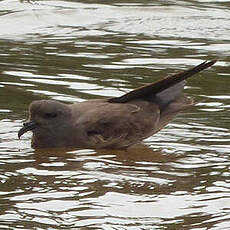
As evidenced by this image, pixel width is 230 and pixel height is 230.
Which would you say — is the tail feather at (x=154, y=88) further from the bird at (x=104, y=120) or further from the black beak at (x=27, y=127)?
the black beak at (x=27, y=127)

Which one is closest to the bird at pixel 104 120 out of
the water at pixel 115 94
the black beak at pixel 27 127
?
the black beak at pixel 27 127

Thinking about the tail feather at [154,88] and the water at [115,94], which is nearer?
the water at [115,94]

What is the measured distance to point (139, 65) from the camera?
1223 cm

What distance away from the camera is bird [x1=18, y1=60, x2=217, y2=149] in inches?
365

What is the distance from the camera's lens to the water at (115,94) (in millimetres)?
7438

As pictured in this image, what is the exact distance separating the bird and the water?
4.6 inches

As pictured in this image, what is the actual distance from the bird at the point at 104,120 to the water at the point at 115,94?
4.6 inches

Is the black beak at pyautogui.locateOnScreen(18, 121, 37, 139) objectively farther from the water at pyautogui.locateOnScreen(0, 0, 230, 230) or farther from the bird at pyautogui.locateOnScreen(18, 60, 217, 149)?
the water at pyautogui.locateOnScreen(0, 0, 230, 230)

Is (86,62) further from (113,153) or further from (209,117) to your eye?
(113,153)

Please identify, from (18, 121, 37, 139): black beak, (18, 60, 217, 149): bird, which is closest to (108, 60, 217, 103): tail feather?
(18, 60, 217, 149): bird

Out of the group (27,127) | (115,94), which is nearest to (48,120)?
(27,127)

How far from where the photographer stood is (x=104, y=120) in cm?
929

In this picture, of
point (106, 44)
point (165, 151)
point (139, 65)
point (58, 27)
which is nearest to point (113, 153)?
point (165, 151)

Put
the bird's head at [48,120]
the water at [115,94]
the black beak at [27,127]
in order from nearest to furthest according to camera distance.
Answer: the water at [115,94] < the black beak at [27,127] < the bird's head at [48,120]
